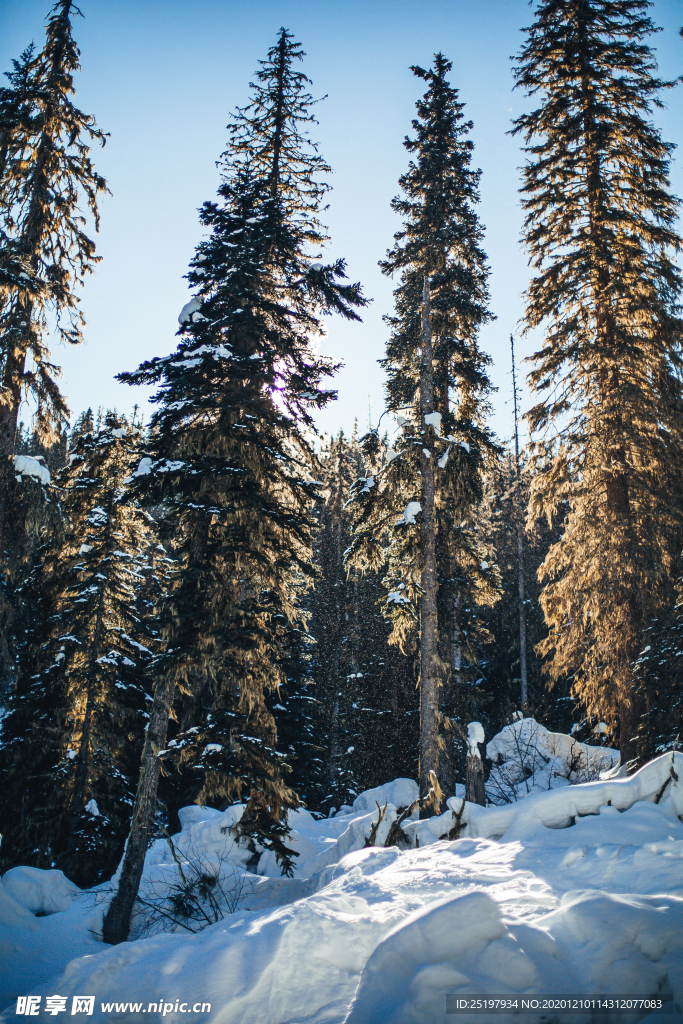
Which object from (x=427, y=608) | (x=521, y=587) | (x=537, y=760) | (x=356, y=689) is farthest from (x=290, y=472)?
(x=521, y=587)

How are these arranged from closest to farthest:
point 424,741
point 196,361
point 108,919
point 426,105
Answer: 1. point 108,919
2. point 196,361
3. point 424,741
4. point 426,105

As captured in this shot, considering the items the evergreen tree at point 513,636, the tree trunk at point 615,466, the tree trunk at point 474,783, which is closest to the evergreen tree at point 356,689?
the evergreen tree at point 513,636

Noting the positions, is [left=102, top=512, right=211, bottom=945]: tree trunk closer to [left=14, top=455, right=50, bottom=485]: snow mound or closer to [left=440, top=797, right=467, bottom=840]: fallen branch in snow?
[left=14, top=455, right=50, bottom=485]: snow mound

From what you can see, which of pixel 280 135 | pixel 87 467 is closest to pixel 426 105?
pixel 280 135

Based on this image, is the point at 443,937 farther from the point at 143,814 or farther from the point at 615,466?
the point at 615,466

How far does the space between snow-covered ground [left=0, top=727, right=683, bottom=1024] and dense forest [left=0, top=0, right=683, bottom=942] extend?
296 cm

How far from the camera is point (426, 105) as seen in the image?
1404 centimetres

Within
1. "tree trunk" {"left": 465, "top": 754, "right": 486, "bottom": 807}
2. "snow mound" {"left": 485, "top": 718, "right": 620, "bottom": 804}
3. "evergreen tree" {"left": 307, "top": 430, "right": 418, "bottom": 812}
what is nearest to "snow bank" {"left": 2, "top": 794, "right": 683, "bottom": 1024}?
"tree trunk" {"left": 465, "top": 754, "right": 486, "bottom": 807}

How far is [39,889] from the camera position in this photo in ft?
30.5

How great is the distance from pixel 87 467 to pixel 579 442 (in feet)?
41.9

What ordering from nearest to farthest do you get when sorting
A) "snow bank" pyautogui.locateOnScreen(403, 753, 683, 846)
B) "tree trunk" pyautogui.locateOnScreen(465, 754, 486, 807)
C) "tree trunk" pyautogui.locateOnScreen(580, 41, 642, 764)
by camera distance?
1. "snow bank" pyautogui.locateOnScreen(403, 753, 683, 846)
2. "tree trunk" pyautogui.locateOnScreen(580, 41, 642, 764)
3. "tree trunk" pyautogui.locateOnScreen(465, 754, 486, 807)

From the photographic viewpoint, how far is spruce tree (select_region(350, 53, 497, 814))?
11.6m

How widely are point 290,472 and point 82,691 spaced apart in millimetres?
8799

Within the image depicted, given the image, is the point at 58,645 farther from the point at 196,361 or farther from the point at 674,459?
the point at 674,459
